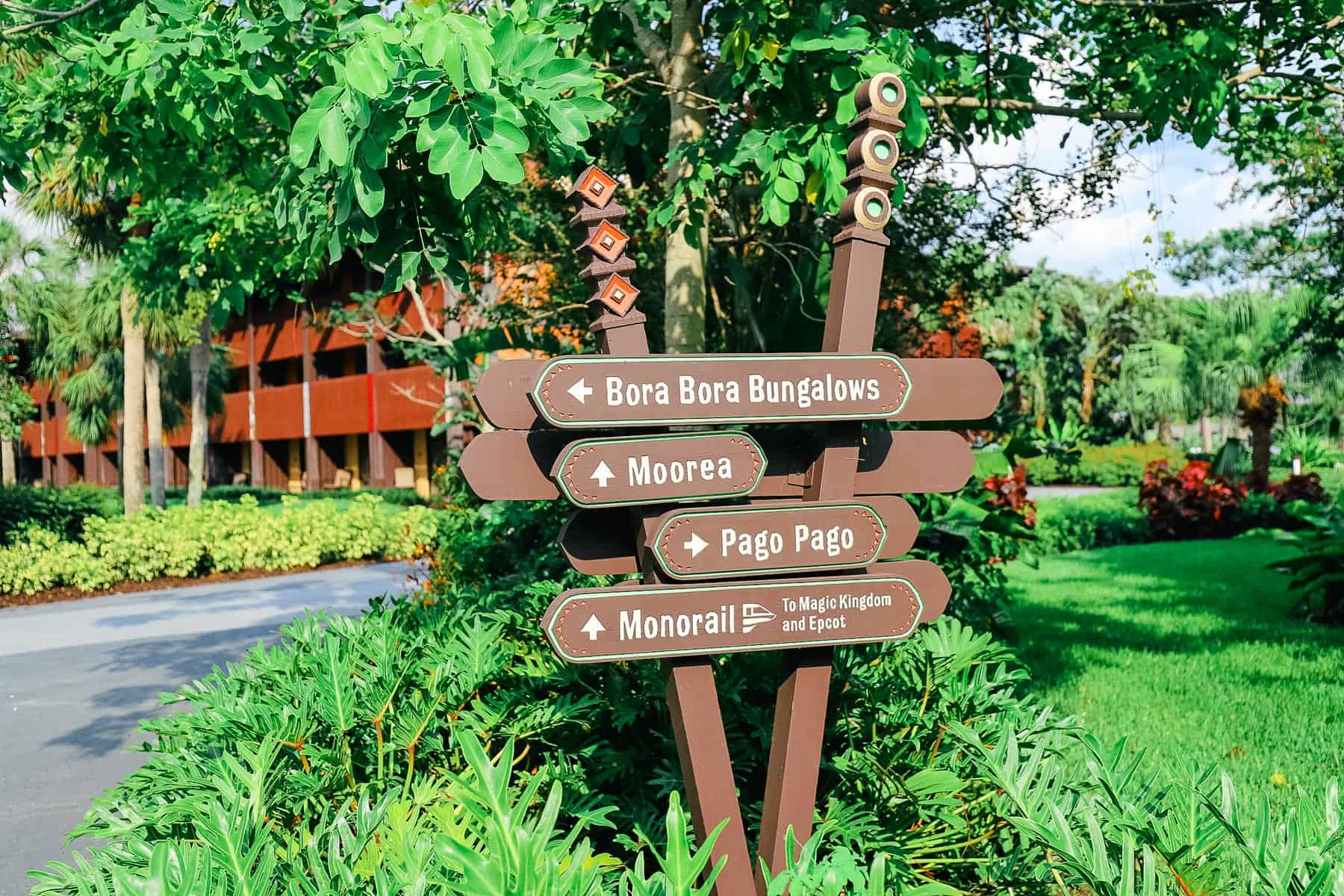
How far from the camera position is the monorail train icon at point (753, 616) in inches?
107

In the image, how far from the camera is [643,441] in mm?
2674

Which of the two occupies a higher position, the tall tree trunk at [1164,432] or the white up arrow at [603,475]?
the white up arrow at [603,475]

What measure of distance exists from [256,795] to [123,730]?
442 centimetres

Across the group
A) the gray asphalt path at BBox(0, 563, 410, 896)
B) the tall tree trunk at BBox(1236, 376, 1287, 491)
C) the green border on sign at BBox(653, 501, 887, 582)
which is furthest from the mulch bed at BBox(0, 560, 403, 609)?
the tall tree trunk at BBox(1236, 376, 1287, 491)

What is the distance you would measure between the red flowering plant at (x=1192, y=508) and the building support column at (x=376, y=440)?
18366 mm

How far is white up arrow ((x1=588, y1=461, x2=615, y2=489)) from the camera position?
2.63 m

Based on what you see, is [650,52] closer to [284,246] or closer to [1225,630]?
[284,246]

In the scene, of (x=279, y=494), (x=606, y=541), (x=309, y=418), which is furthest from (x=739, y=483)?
(x=309, y=418)

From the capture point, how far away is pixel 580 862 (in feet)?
6.41

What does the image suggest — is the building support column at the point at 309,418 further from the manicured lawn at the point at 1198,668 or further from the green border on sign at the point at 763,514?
the green border on sign at the point at 763,514

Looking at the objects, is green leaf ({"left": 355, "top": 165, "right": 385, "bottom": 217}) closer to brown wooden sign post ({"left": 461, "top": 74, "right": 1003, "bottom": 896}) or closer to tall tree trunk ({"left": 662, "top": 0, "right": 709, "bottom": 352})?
brown wooden sign post ({"left": 461, "top": 74, "right": 1003, "bottom": 896})

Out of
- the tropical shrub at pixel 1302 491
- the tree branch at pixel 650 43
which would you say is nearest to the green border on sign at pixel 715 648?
the tree branch at pixel 650 43

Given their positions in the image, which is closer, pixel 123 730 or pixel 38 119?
pixel 38 119

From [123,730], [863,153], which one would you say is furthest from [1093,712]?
[123,730]
